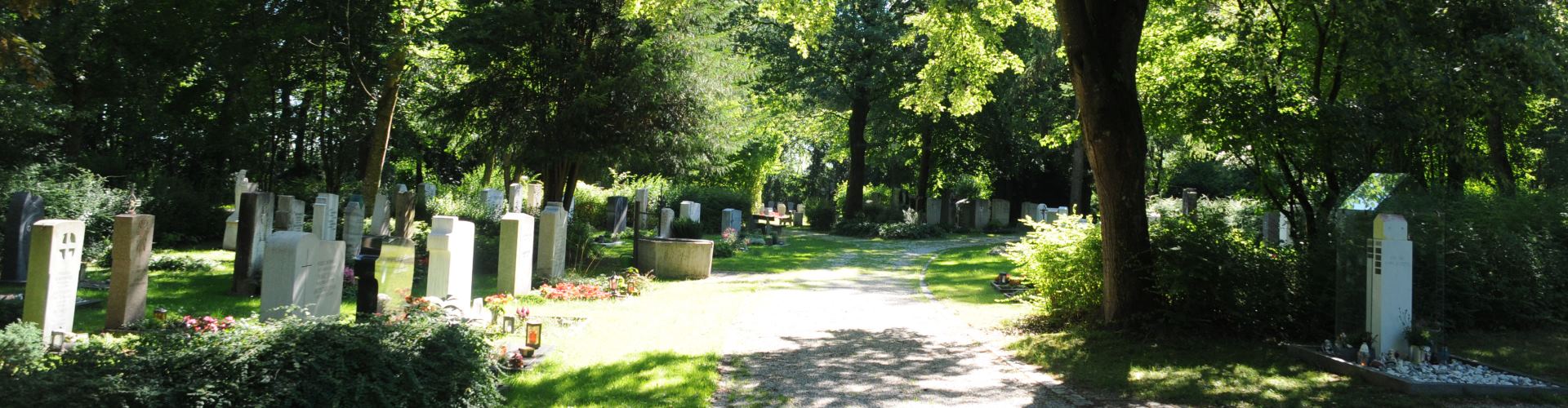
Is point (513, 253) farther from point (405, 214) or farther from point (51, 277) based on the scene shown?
point (405, 214)

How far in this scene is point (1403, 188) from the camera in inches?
348

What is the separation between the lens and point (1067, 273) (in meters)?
10.9

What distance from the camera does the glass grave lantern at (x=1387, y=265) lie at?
7734 millimetres

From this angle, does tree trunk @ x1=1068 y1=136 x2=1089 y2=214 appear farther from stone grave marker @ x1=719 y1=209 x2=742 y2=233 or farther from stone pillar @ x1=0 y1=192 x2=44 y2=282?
stone pillar @ x1=0 y1=192 x2=44 y2=282

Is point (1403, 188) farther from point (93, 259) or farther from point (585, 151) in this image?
point (93, 259)

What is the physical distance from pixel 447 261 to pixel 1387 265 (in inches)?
343

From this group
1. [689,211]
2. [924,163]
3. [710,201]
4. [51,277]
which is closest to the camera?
[51,277]

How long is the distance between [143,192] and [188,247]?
1427 mm

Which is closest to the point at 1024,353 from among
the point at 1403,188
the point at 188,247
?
the point at 1403,188

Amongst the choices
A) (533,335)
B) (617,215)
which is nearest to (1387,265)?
(533,335)

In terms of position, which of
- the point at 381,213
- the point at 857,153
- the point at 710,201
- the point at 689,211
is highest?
the point at 857,153

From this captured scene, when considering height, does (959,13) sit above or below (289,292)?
above

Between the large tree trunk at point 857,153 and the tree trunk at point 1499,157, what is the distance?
20.6 meters

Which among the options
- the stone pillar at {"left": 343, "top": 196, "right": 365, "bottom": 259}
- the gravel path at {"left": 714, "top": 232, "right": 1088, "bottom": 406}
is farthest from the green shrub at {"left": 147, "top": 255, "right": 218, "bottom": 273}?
the gravel path at {"left": 714, "top": 232, "right": 1088, "bottom": 406}
